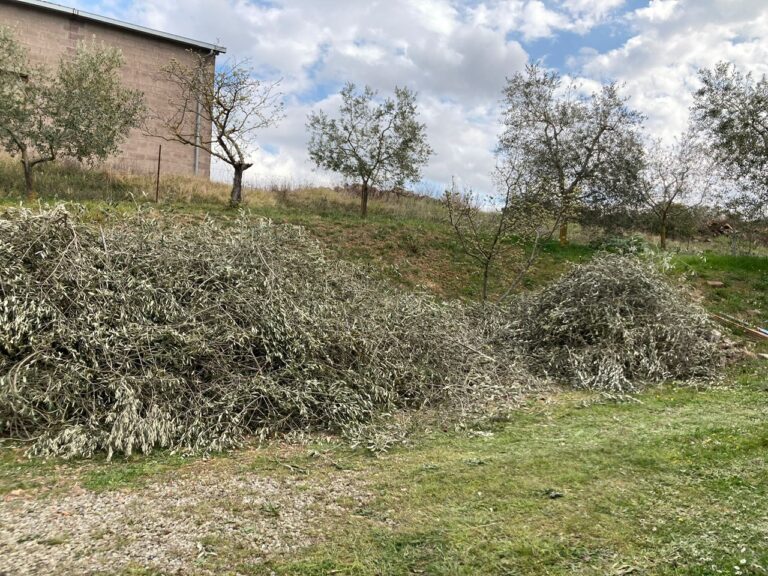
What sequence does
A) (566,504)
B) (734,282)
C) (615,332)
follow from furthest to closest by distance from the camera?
(734,282) → (615,332) → (566,504)

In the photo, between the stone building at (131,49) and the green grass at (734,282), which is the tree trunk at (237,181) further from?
the green grass at (734,282)

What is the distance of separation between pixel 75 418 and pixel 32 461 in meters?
0.38

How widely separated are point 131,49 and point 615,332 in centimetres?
1728

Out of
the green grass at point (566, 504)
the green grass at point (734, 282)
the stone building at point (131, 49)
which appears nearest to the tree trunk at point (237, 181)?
the stone building at point (131, 49)

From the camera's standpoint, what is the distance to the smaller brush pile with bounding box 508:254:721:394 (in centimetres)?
578

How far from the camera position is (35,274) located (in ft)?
13.8

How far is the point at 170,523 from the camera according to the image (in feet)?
8.29

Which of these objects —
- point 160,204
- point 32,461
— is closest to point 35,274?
point 32,461

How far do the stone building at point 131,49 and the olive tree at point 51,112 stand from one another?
3.16 m

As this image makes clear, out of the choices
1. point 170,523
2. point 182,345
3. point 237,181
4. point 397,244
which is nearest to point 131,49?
point 237,181

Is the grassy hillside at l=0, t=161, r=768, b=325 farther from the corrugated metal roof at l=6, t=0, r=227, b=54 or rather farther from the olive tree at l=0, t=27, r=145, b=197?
the corrugated metal roof at l=6, t=0, r=227, b=54

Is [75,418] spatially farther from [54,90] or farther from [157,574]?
[54,90]

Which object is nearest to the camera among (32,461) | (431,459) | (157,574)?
(157,574)

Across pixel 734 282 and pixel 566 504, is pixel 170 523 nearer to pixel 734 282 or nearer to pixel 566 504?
pixel 566 504
